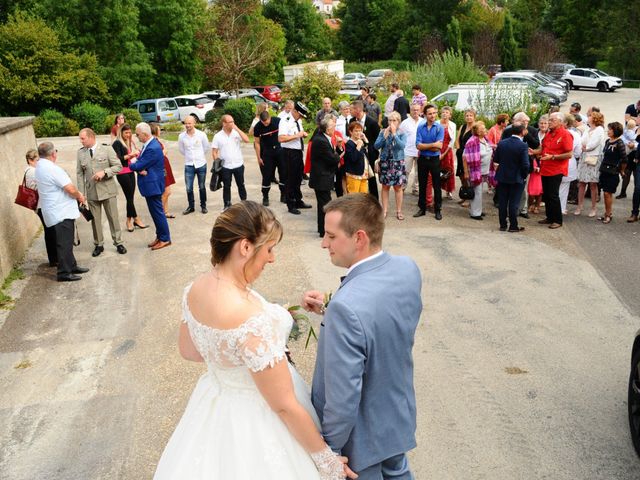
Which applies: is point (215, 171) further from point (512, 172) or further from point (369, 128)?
point (512, 172)

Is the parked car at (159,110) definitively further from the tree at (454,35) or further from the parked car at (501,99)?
the tree at (454,35)

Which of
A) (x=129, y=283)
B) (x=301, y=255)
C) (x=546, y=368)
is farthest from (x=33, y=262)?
(x=546, y=368)

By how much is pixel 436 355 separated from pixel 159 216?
5313mm

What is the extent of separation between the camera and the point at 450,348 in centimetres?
627

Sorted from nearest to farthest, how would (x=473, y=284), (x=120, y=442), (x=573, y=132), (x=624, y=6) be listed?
(x=120, y=442) < (x=473, y=284) < (x=573, y=132) < (x=624, y=6)

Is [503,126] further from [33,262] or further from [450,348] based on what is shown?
[33,262]

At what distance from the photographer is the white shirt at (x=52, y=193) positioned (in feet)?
26.9

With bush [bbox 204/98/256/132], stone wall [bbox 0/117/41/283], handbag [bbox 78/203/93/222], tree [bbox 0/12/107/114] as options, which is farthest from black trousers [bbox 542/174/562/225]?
tree [bbox 0/12/107/114]

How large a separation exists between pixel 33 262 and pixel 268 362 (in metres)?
8.08

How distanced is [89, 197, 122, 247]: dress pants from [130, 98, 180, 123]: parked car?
23.3m

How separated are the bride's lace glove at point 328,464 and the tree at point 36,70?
3238 cm

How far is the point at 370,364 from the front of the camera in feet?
8.67

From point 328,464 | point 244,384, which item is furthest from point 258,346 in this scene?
point 328,464

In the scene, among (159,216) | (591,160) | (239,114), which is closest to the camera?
(159,216)
